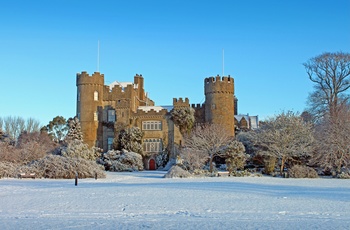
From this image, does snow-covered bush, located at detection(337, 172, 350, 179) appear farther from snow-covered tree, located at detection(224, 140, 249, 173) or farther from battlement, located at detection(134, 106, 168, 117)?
battlement, located at detection(134, 106, 168, 117)

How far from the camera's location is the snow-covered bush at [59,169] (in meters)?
27.1

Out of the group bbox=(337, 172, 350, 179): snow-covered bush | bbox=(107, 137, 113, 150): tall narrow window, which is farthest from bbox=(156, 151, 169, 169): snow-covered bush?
bbox=(337, 172, 350, 179): snow-covered bush

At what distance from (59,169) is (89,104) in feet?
60.1

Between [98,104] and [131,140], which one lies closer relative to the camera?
[131,140]

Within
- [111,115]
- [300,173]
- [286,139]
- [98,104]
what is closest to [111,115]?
[111,115]

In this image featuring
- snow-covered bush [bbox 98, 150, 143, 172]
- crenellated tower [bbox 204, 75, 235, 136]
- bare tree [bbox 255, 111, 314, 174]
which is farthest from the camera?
crenellated tower [bbox 204, 75, 235, 136]

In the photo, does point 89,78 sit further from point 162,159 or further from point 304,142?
point 304,142

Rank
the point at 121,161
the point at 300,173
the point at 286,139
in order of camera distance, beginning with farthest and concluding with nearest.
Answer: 1. the point at 121,161
2. the point at 286,139
3. the point at 300,173

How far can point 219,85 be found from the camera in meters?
42.9

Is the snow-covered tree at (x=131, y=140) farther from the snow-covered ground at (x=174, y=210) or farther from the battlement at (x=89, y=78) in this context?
the snow-covered ground at (x=174, y=210)

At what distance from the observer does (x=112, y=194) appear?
1566cm

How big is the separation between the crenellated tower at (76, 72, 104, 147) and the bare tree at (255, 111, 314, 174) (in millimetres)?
19828

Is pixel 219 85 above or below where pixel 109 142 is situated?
above

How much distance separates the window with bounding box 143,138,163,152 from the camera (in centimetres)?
4375
